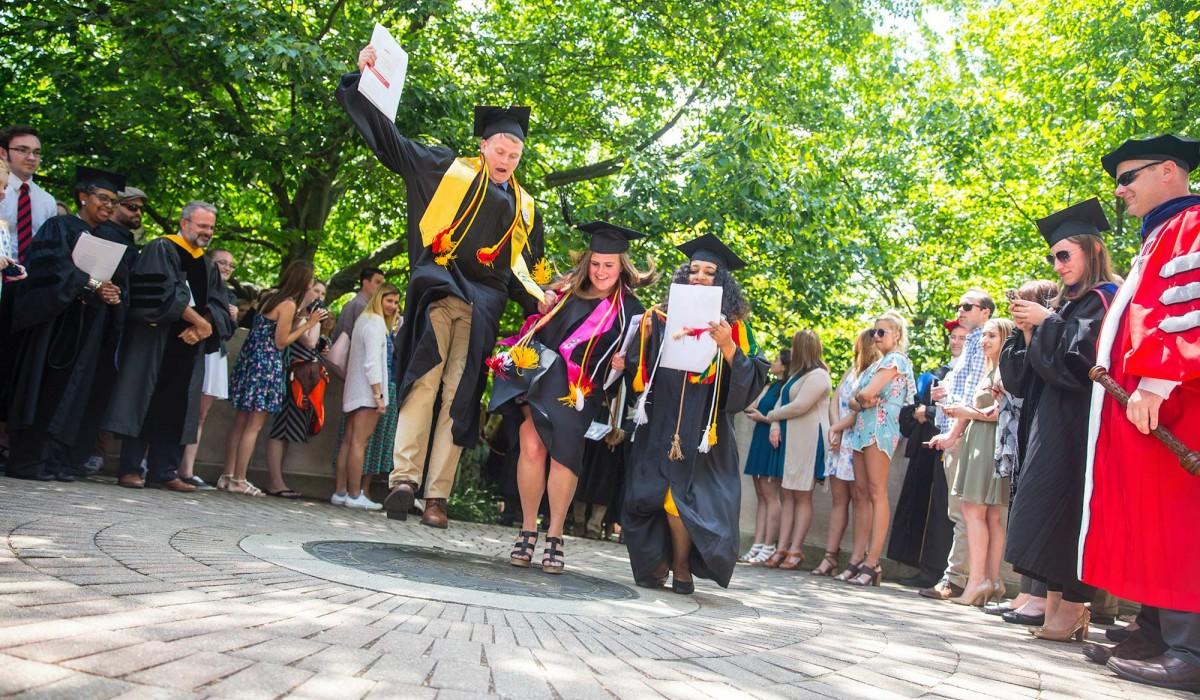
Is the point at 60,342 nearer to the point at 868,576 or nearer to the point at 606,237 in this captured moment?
the point at 606,237

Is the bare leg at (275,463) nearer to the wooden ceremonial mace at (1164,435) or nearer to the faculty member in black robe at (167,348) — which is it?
the faculty member in black robe at (167,348)

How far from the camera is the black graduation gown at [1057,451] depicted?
5.11 meters

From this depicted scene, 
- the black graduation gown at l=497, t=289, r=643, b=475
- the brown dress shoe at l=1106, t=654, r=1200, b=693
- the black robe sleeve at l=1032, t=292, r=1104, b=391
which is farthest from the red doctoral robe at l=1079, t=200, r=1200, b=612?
the black graduation gown at l=497, t=289, r=643, b=475

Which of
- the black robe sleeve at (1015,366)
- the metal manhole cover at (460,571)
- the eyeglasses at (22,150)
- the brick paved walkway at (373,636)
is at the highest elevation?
the eyeglasses at (22,150)

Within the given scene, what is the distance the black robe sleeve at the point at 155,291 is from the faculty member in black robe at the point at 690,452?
363cm

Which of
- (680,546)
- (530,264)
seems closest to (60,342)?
(530,264)

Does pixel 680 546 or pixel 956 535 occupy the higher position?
pixel 956 535

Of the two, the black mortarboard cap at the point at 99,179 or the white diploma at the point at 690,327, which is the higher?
the black mortarboard cap at the point at 99,179

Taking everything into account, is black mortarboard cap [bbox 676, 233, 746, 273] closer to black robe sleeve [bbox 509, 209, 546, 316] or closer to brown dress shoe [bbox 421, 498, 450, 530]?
black robe sleeve [bbox 509, 209, 546, 316]

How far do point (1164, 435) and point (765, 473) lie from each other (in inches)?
214

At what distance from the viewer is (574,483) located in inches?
223

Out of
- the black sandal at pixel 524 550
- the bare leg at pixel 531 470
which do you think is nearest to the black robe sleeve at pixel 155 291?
the bare leg at pixel 531 470

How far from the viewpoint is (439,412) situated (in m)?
6.32

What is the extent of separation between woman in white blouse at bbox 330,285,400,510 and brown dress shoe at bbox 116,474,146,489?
1915 mm
